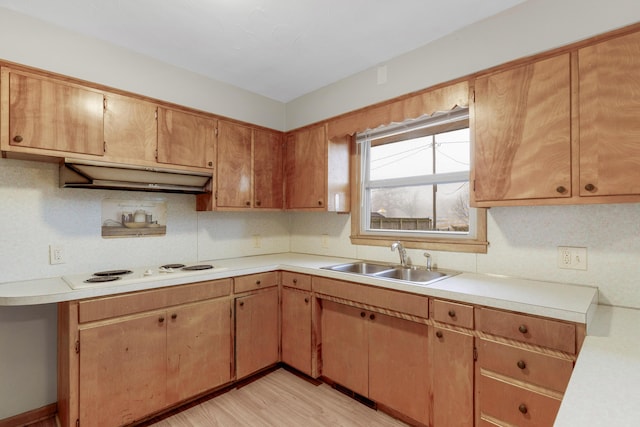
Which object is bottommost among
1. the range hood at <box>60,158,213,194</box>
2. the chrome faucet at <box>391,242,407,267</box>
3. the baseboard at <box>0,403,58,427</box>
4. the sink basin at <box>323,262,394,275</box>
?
the baseboard at <box>0,403,58,427</box>

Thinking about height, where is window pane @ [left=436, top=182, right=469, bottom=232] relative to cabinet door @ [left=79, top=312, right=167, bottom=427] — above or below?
above

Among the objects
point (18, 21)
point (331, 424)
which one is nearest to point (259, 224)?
point (331, 424)

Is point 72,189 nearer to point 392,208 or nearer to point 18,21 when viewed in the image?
point 18,21

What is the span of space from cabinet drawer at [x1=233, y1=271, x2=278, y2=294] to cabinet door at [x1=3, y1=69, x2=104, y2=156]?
50.5 inches

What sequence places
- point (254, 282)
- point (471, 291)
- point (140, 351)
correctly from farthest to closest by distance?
point (254, 282) → point (140, 351) → point (471, 291)

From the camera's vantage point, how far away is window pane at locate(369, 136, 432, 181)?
252cm

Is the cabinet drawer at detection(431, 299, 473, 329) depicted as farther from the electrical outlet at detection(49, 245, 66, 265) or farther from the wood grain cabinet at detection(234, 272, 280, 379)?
the electrical outlet at detection(49, 245, 66, 265)

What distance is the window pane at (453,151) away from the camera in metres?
2.28

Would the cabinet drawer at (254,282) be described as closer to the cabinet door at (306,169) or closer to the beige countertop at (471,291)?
the beige countertop at (471,291)

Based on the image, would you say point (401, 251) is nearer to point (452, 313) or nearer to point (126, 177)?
point (452, 313)

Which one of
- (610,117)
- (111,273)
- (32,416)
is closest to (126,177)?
(111,273)

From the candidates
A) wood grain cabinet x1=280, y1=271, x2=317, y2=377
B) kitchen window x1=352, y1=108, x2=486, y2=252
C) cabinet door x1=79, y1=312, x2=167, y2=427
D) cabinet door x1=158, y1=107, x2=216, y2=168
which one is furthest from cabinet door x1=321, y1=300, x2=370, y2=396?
cabinet door x1=158, y1=107, x2=216, y2=168

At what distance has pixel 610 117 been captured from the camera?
4.83ft

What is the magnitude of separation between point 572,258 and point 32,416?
3.45m
